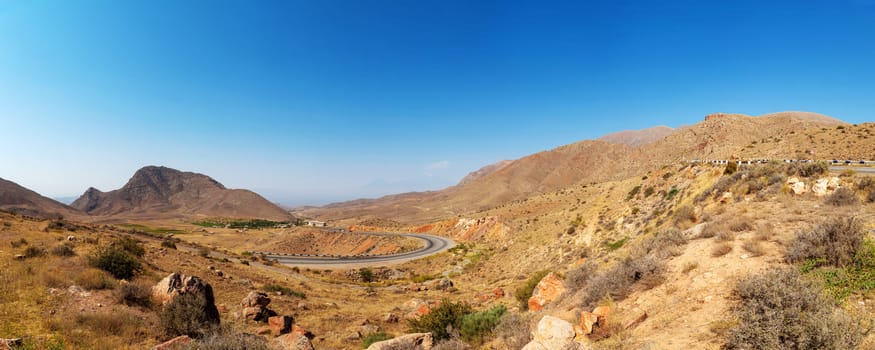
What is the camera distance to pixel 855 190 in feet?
37.8

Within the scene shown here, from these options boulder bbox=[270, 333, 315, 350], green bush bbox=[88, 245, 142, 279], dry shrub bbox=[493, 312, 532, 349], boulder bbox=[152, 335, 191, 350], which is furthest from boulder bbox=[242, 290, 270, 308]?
dry shrub bbox=[493, 312, 532, 349]

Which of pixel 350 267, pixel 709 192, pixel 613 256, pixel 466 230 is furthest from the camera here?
pixel 466 230

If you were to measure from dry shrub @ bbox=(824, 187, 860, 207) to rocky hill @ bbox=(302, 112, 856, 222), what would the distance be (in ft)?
83.2

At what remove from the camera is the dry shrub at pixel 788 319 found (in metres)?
3.91

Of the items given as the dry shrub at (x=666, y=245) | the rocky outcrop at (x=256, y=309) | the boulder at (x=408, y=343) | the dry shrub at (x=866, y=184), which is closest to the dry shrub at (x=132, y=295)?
the rocky outcrop at (x=256, y=309)

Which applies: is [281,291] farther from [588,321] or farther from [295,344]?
[588,321]

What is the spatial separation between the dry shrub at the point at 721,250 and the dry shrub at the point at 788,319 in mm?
3314

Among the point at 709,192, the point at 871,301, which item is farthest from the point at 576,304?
the point at 709,192

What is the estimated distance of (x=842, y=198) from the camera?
10.9 m

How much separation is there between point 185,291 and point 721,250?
644 inches

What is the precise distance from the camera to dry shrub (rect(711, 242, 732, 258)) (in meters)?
8.53

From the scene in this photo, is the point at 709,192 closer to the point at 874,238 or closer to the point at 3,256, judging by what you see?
the point at 874,238

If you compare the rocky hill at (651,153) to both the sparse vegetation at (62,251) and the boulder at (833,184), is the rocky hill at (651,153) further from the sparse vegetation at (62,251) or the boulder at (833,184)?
the sparse vegetation at (62,251)

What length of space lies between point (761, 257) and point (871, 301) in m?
2.57
